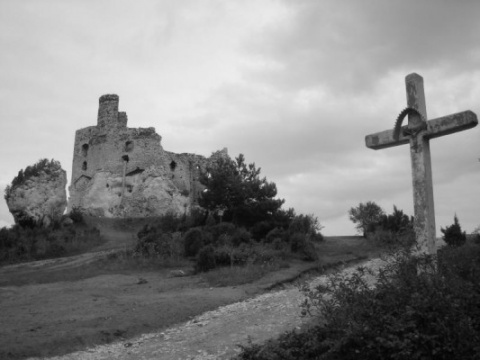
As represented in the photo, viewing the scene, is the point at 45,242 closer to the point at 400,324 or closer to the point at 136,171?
the point at 136,171

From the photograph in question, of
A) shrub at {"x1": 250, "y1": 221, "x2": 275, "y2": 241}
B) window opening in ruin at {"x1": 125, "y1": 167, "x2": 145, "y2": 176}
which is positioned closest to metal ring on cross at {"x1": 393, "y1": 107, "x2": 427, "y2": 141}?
shrub at {"x1": 250, "y1": 221, "x2": 275, "y2": 241}

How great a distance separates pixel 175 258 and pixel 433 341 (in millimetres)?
15519

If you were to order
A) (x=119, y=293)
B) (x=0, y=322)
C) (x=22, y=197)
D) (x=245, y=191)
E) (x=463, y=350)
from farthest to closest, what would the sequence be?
(x=22, y=197) < (x=245, y=191) < (x=119, y=293) < (x=0, y=322) < (x=463, y=350)

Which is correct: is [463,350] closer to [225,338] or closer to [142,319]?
[225,338]

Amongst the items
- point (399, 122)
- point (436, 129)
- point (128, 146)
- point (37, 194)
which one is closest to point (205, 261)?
point (399, 122)

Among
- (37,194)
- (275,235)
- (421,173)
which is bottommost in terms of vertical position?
(275,235)

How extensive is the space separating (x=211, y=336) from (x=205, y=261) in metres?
8.64

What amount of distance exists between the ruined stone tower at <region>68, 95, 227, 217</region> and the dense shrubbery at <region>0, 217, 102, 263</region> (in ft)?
22.9

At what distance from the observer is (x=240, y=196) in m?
26.2

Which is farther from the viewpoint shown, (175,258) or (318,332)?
(175,258)

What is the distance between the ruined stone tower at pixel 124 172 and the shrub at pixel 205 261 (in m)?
19.9

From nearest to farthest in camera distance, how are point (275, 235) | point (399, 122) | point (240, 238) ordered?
point (399, 122)
point (240, 238)
point (275, 235)

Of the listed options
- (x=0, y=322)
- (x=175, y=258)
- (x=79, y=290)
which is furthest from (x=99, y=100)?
(x=0, y=322)

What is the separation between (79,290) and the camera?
13.4 metres
